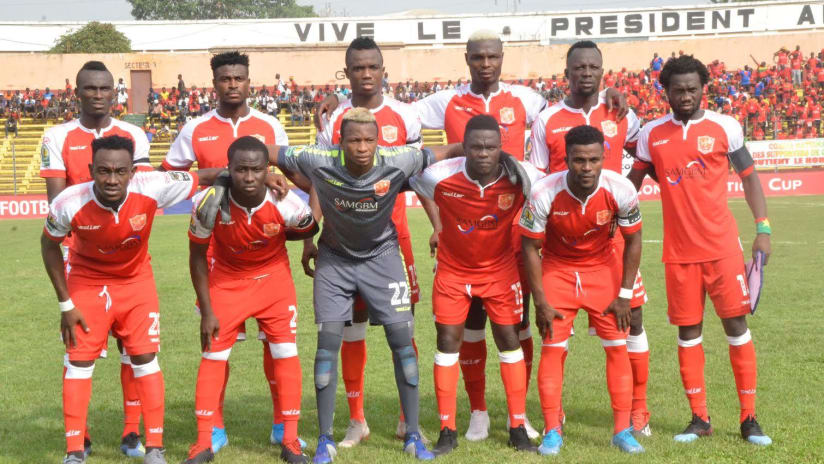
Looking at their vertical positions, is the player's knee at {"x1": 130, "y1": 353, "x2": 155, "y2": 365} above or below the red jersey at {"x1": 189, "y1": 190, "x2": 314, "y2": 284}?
below

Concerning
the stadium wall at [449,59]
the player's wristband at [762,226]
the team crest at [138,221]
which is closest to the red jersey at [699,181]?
the player's wristband at [762,226]

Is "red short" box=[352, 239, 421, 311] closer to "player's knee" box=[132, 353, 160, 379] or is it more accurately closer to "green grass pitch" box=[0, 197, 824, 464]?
"green grass pitch" box=[0, 197, 824, 464]

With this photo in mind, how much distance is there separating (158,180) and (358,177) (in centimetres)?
139

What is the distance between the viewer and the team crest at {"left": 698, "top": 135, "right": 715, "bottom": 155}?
261 inches

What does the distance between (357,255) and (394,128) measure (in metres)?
1.21

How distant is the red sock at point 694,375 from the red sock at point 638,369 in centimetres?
28

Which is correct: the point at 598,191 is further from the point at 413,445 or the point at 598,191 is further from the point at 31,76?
the point at 31,76

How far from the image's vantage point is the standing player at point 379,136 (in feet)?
22.9

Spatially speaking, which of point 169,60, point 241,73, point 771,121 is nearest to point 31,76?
point 169,60

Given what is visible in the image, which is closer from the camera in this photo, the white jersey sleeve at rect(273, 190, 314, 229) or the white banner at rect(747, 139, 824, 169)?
the white jersey sleeve at rect(273, 190, 314, 229)

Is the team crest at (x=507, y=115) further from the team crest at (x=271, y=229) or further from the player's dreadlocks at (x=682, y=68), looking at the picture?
the team crest at (x=271, y=229)

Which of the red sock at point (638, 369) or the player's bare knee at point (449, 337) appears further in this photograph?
the red sock at point (638, 369)

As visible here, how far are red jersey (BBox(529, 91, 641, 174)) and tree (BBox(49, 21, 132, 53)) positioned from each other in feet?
178

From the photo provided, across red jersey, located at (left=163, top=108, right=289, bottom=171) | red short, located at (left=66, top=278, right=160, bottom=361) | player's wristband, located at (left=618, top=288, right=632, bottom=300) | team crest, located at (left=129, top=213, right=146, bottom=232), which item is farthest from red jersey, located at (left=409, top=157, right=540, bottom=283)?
red short, located at (left=66, top=278, right=160, bottom=361)
